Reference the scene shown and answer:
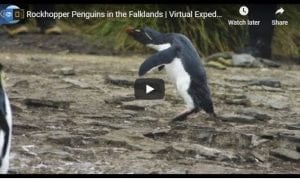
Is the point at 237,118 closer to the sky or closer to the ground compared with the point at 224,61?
closer to the ground

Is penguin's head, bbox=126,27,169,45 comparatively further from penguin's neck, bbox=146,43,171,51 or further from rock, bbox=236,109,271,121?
rock, bbox=236,109,271,121

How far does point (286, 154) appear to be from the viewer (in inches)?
145

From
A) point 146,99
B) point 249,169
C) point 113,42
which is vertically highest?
point 113,42

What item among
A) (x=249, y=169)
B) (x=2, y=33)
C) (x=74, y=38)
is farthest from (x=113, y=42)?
(x=249, y=169)

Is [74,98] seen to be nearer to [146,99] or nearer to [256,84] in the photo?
[146,99]

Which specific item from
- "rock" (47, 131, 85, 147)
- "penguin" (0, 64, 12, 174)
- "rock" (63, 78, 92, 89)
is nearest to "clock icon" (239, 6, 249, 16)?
"rock" (63, 78, 92, 89)

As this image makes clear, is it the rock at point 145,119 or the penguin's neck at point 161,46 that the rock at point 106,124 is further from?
the penguin's neck at point 161,46

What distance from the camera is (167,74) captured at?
3906 mm

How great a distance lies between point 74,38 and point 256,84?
90 cm

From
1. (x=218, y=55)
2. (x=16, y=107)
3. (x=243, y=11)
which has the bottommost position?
(x=16, y=107)

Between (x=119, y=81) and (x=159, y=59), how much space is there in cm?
29

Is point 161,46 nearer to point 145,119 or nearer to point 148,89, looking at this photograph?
point 148,89

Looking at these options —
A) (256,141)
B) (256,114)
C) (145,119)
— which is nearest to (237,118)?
(256,114)

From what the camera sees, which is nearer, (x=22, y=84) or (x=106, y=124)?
(x=106, y=124)
